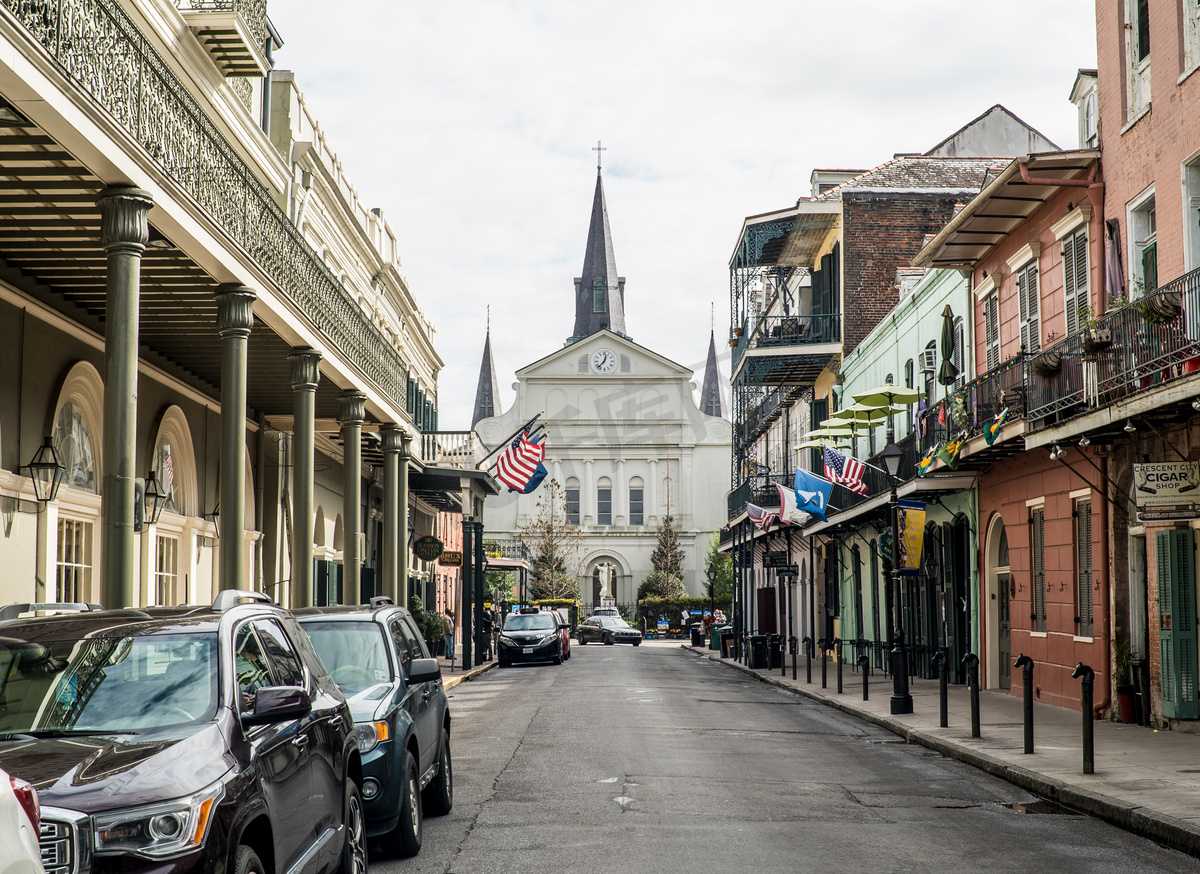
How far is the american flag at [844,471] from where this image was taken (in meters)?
24.9

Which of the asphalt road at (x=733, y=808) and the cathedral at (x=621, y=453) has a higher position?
the cathedral at (x=621, y=453)

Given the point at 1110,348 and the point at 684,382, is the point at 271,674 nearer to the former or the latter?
the point at 1110,348

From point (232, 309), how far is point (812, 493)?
1557cm

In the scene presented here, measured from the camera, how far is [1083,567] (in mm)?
18891

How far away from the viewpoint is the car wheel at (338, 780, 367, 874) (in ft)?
23.2

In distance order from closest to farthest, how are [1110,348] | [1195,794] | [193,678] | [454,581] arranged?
[193,678]
[1195,794]
[1110,348]
[454,581]

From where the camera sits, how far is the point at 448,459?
34.1 m

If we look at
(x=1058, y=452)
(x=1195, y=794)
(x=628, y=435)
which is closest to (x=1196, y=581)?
(x=1058, y=452)

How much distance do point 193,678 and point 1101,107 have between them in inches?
637

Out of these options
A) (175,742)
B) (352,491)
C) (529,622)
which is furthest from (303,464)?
(529,622)

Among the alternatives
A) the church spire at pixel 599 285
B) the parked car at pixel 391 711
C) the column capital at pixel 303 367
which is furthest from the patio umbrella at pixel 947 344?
the church spire at pixel 599 285

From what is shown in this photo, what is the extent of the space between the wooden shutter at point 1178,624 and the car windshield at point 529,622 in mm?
22938

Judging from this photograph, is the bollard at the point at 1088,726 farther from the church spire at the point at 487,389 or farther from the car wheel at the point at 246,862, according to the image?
the church spire at the point at 487,389

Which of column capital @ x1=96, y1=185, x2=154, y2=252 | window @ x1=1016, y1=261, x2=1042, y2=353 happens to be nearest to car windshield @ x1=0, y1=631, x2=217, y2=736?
column capital @ x1=96, y1=185, x2=154, y2=252
